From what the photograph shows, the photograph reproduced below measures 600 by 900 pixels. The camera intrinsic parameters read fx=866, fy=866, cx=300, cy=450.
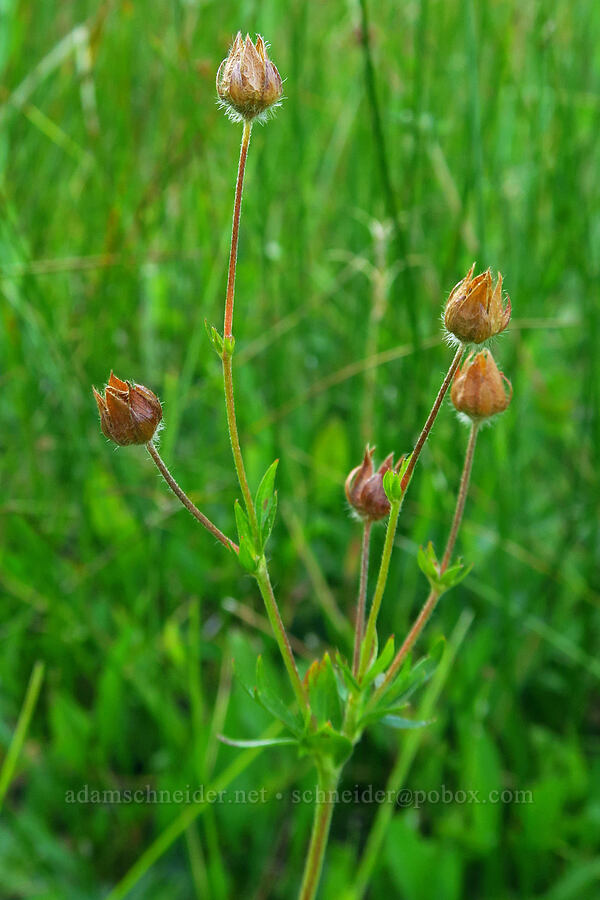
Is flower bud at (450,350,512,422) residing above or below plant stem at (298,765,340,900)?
above

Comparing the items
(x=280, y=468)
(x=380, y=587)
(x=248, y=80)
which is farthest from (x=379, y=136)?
(x=280, y=468)

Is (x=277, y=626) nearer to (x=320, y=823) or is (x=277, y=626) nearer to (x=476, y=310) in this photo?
(x=320, y=823)

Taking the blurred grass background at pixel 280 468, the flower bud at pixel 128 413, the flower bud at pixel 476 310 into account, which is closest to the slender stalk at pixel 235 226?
the flower bud at pixel 128 413

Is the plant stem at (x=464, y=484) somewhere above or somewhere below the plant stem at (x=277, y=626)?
above

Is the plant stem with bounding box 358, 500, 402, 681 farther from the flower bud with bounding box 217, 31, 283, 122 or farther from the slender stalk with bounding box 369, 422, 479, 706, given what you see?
the flower bud with bounding box 217, 31, 283, 122

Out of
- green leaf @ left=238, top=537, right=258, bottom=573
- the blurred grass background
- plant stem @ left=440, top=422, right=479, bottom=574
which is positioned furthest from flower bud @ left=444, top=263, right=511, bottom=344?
the blurred grass background

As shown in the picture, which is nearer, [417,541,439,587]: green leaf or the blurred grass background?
[417,541,439,587]: green leaf

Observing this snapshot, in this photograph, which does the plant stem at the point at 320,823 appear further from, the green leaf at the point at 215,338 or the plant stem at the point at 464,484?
the green leaf at the point at 215,338

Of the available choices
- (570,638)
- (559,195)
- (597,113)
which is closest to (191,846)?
(570,638)
